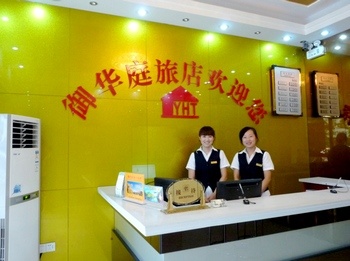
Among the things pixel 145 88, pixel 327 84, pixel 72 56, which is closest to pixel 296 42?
pixel 327 84

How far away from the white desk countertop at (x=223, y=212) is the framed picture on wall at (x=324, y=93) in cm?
234

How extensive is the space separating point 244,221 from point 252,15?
9.07 ft

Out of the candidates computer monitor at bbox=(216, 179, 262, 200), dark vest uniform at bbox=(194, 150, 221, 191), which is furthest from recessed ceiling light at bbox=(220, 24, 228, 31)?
computer monitor at bbox=(216, 179, 262, 200)

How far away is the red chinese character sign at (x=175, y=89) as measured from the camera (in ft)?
9.54

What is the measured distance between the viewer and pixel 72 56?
9.44 feet

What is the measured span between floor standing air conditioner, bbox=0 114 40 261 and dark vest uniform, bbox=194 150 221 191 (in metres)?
1.66

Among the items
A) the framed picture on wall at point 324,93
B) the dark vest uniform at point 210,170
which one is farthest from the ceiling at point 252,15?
the dark vest uniform at point 210,170

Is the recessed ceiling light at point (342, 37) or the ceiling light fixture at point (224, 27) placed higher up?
the ceiling light fixture at point (224, 27)

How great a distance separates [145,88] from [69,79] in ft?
2.80

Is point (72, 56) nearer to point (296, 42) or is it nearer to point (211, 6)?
point (211, 6)

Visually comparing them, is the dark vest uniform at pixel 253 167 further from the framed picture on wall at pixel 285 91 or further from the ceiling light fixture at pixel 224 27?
the ceiling light fixture at pixel 224 27

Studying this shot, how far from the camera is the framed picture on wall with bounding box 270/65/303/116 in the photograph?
13.0 ft

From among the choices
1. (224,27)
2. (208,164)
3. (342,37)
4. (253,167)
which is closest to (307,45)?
(342,37)

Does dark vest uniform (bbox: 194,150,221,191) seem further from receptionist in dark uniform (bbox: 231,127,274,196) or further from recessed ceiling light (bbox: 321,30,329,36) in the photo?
recessed ceiling light (bbox: 321,30,329,36)
